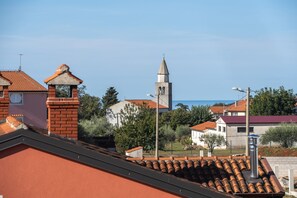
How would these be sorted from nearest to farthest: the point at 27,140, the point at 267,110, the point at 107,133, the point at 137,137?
the point at 27,140 < the point at 137,137 < the point at 107,133 < the point at 267,110

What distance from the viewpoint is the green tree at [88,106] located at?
4124 inches

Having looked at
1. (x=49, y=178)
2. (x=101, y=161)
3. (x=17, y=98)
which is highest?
(x=17, y=98)

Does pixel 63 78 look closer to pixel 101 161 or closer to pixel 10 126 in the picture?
pixel 10 126

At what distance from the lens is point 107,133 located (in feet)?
261

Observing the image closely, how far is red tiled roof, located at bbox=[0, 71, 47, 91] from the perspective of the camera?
55656 mm

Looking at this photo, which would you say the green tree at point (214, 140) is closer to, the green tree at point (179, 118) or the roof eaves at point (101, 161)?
the green tree at point (179, 118)

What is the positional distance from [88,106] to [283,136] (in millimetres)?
38860

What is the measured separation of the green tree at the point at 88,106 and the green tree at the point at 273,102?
71.7 ft

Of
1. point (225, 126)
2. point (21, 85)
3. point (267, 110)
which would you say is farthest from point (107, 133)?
point (267, 110)

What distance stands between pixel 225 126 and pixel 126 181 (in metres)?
73.2

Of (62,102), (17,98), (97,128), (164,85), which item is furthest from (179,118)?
(62,102)

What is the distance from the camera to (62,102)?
1195 cm

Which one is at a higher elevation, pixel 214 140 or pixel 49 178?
pixel 49 178

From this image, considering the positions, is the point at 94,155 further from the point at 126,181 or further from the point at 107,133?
the point at 107,133
